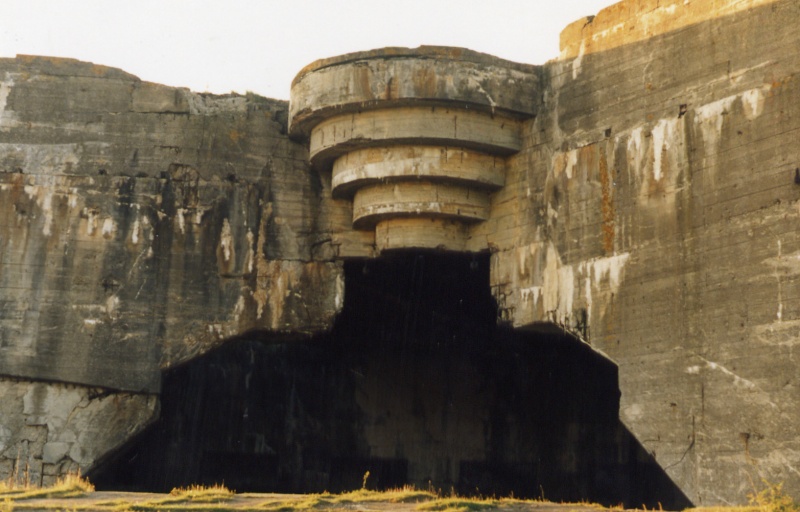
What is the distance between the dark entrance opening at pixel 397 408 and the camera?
59.7ft

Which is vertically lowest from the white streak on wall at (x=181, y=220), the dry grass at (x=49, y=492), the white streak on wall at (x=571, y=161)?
the dry grass at (x=49, y=492)

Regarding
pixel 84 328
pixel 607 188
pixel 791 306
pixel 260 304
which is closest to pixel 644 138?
pixel 607 188

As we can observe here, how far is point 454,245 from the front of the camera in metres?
15.6

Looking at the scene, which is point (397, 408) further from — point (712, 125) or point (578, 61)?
point (712, 125)

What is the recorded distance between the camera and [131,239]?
15844 millimetres

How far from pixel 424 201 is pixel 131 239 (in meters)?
3.91

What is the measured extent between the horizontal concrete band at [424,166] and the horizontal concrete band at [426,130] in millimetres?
105

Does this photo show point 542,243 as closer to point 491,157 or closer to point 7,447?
point 491,157

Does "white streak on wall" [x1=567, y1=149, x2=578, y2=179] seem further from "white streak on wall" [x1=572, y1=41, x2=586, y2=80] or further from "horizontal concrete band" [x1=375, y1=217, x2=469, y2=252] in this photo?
"horizontal concrete band" [x1=375, y1=217, x2=469, y2=252]

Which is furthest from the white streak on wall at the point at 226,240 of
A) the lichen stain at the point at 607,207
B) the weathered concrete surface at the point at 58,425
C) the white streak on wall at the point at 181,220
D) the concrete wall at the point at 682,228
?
the lichen stain at the point at 607,207

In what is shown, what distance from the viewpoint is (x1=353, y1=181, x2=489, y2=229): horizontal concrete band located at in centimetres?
1525

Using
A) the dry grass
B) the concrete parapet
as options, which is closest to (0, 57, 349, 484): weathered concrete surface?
the concrete parapet

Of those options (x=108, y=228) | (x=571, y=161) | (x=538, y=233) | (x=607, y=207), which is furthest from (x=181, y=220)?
→ (x=607, y=207)

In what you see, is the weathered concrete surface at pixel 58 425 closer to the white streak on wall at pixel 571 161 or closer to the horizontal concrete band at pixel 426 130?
the horizontal concrete band at pixel 426 130
